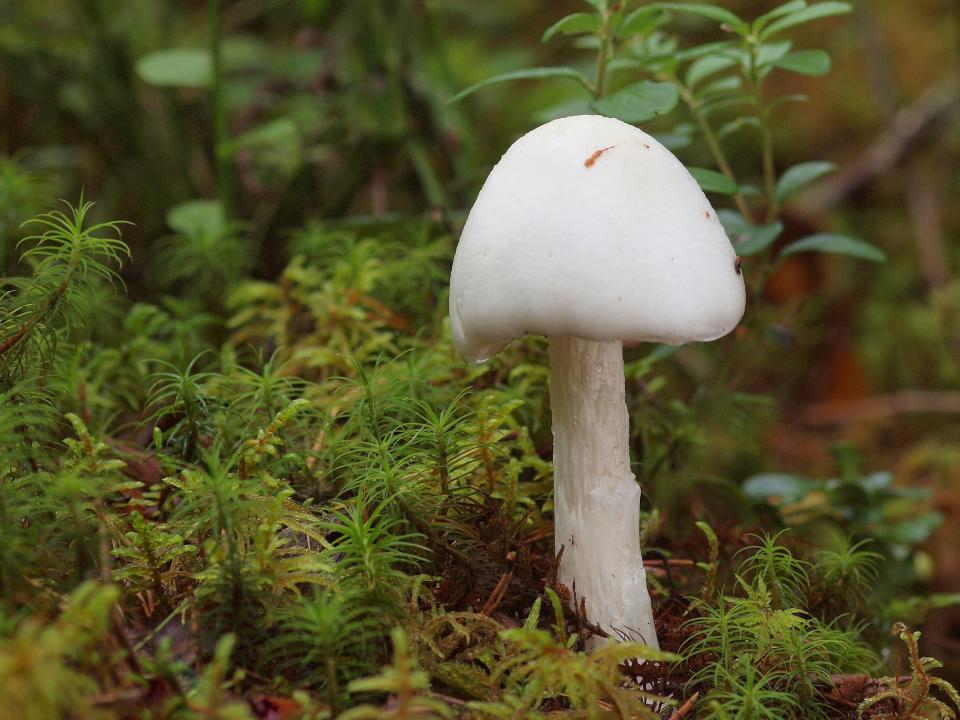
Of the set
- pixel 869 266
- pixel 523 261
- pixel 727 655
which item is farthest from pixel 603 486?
pixel 869 266

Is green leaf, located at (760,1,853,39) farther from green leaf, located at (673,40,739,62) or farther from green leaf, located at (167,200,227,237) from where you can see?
green leaf, located at (167,200,227,237)

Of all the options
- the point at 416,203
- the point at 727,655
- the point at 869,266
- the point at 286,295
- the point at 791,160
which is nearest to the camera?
the point at 727,655

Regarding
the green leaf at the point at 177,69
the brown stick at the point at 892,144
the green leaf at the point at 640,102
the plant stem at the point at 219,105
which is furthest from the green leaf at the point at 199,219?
the brown stick at the point at 892,144

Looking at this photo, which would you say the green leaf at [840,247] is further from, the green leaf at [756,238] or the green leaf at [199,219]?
the green leaf at [199,219]

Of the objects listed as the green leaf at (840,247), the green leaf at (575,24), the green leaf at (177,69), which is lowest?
the green leaf at (840,247)

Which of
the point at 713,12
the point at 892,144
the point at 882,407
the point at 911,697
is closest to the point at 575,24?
the point at 713,12

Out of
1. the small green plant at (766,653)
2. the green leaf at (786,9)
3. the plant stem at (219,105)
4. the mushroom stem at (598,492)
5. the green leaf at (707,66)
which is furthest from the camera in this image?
the plant stem at (219,105)

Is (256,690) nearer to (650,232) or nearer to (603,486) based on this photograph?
(603,486)
